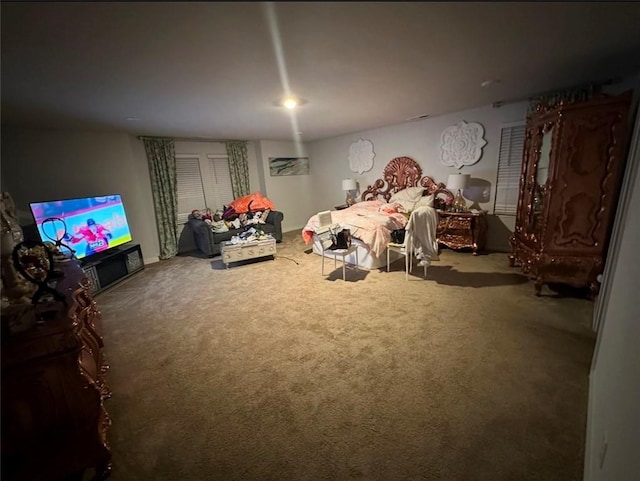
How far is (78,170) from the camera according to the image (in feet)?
12.3

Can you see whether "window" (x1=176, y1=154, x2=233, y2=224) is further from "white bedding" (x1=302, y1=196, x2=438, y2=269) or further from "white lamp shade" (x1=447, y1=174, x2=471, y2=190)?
"white lamp shade" (x1=447, y1=174, x2=471, y2=190)

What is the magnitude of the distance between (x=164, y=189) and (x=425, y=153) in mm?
4620

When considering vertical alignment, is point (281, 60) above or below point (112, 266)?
above

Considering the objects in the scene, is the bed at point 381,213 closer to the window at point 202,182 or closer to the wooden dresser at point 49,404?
the window at point 202,182

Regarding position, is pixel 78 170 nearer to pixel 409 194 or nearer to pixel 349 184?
pixel 349 184

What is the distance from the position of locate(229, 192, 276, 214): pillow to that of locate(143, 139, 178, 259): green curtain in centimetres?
108

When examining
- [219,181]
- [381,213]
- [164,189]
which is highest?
[219,181]

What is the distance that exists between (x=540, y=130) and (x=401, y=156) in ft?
8.03

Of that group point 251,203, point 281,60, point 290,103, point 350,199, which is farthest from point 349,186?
point 281,60

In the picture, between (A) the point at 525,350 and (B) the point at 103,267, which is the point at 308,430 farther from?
(B) the point at 103,267

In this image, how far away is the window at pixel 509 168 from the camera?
3768 millimetres

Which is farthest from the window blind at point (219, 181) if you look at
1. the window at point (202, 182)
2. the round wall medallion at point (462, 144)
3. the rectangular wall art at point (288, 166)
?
A: the round wall medallion at point (462, 144)

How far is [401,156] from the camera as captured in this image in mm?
5082

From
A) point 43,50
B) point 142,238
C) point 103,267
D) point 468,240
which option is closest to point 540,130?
point 468,240
